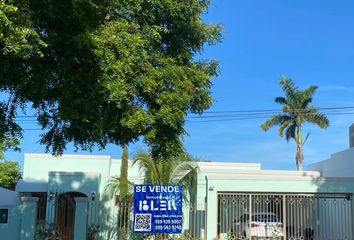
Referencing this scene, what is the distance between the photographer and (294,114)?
128 feet

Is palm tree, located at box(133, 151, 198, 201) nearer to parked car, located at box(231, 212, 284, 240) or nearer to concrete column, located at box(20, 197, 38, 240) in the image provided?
parked car, located at box(231, 212, 284, 240)

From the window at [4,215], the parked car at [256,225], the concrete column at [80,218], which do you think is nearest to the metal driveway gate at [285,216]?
the parked car at [256,225]

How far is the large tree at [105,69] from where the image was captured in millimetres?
8070

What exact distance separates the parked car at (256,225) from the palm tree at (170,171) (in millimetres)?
2448

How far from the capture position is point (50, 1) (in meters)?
7.91

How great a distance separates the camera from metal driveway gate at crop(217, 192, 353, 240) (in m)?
20.5

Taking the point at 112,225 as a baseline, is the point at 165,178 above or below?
above

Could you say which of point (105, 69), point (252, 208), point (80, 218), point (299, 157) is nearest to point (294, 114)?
point (299, 157)

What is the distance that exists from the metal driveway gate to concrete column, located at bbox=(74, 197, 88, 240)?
5269 mm

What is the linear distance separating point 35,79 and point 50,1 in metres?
1.53

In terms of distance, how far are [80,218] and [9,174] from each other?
70.2 ft

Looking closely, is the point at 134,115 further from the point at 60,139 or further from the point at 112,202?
the point at 112,202

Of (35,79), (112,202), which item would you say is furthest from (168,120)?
(112,202)

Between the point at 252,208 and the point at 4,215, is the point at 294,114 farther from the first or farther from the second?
the point at 4,215
